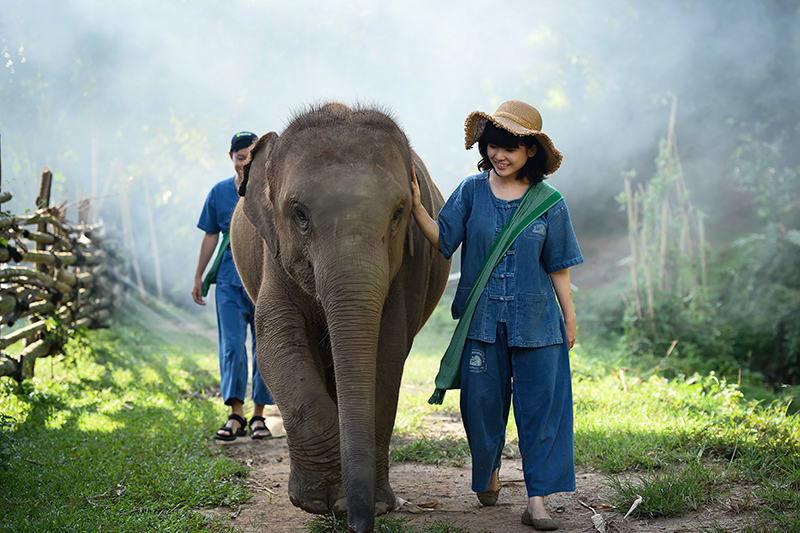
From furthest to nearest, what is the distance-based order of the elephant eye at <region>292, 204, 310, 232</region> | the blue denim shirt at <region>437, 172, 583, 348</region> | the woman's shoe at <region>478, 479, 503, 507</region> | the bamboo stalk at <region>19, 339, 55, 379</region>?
the bamboo stalk at <region>19, 339, 55, 379</region> → the woman's shoe at <region>478, 479, 503, 507</region> → the blue denim shirt at <region>437, 172, 583, 348</region> → the elephant eye at <region>292, 204, 310, 232</region>

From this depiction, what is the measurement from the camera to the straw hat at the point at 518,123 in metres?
3.46

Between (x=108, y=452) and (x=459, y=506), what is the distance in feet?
8.38

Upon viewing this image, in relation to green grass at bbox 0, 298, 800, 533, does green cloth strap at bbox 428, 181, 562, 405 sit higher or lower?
higher

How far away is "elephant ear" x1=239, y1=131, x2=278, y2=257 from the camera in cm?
372

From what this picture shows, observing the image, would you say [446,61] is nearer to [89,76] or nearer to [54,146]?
[89,76]

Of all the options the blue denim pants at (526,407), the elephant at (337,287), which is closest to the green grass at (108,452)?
the elephant at (337,287)

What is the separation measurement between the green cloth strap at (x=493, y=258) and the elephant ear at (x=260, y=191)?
1.11 metres

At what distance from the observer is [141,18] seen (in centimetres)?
2134

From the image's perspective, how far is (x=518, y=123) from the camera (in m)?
3.51

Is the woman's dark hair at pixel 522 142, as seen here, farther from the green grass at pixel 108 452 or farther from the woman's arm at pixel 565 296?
the green grass at pixel 108 452

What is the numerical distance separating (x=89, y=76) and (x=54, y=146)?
3025mm

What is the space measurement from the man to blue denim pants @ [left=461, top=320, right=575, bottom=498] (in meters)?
2.51

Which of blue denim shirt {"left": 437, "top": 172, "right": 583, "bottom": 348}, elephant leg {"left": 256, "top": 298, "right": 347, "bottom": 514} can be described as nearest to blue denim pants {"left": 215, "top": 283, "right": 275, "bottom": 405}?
elephant leg {"left": 256, "top": 298, "right": 347, "bottom": 514}

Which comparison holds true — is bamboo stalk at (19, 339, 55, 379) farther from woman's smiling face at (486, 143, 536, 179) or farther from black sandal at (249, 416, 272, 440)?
woman's smiling face at (486, 143, 536, 179)
